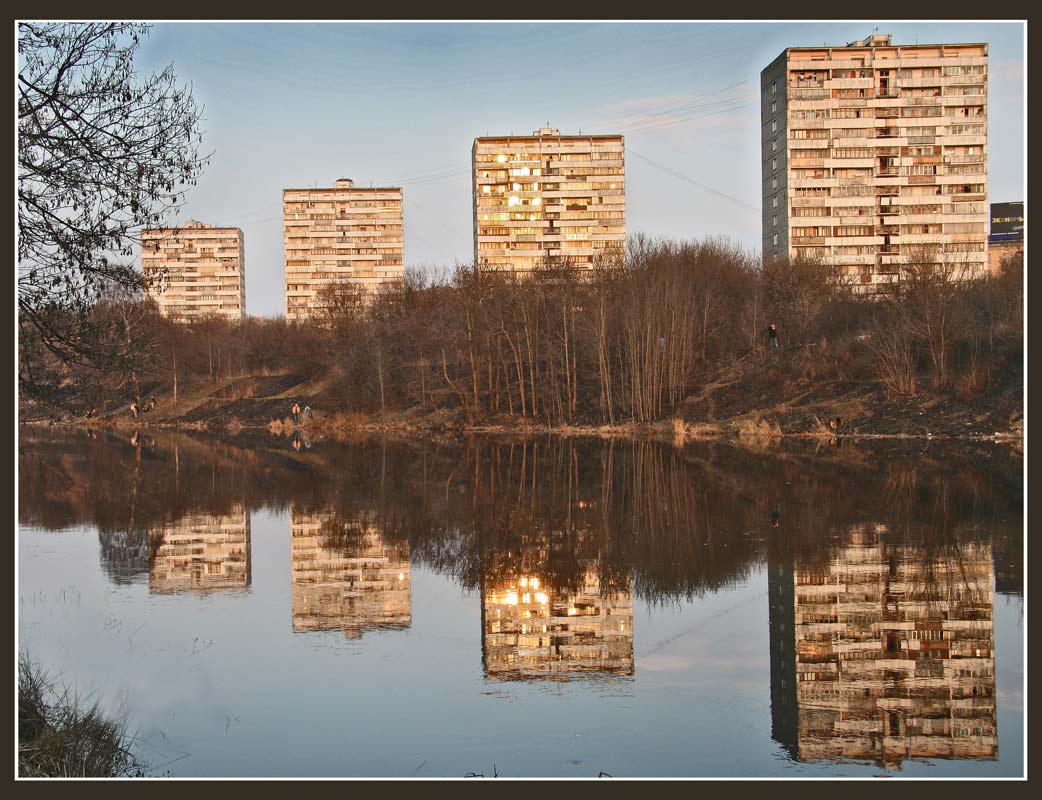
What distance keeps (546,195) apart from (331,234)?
3582 cm

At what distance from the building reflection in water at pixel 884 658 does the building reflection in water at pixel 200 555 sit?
335 inches

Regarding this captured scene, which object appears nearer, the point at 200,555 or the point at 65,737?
the point at 65,737

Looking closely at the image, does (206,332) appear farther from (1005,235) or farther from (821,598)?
(1005,235)

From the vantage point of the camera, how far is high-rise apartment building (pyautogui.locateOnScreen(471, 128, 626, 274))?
122 meters

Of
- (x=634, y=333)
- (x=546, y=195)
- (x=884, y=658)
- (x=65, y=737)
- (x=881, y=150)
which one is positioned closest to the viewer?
(x=65, y=737)

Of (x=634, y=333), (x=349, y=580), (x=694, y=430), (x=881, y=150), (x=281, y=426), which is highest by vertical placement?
(x=881, y=150)

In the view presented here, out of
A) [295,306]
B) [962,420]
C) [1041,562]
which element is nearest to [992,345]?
[962,420]

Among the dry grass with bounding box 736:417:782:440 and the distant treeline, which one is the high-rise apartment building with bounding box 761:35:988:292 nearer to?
the distant treeline

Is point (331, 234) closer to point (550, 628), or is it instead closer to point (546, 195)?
point (546, 195)

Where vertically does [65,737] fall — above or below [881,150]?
below

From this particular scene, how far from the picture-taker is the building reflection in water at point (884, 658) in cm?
965

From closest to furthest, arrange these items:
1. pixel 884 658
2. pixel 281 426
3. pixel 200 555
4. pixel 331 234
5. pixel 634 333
Result: 1. pixel 884 658
2. pixel 200 555
3. pixel 634 333
4. pixel 281 426
5. pixel 331 234

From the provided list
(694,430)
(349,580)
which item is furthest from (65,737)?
(694,430)

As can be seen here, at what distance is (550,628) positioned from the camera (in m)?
13.3
